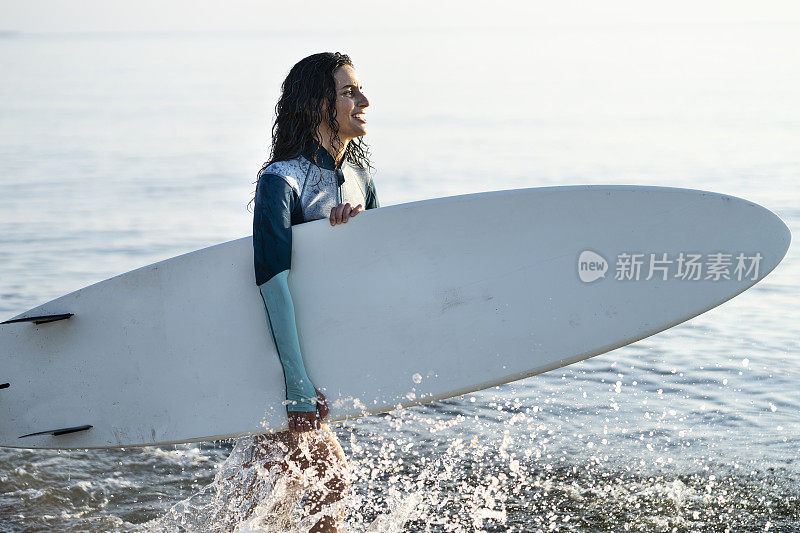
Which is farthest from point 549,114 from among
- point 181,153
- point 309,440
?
point 309,440

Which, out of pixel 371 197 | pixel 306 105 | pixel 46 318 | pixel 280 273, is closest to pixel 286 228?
pixel 280 273

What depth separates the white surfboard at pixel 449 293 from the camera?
2996 mm

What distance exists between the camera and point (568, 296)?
308 cm

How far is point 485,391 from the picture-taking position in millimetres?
4941

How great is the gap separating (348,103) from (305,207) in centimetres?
35

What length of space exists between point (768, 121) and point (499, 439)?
1534 cm

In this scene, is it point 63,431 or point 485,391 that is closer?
point 63,431

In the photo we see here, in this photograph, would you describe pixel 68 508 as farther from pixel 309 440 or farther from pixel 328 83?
pixel 328 83

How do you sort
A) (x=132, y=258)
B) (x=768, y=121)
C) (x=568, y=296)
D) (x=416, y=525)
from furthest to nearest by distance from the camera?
(x=768, y=121) < (x=132, y=258) < (x=416, y=525) < (x=568, y=296)

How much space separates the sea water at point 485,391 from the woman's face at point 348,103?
1120 mm

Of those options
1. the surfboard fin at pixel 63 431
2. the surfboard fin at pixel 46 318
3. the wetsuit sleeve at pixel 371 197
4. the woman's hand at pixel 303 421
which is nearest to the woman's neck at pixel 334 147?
the wetsuit sleeve at pixel 371 197
